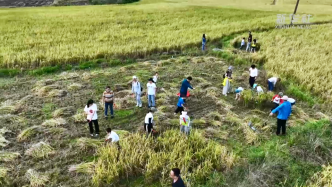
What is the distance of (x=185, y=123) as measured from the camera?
7.21m

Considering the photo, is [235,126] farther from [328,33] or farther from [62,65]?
[328,33]

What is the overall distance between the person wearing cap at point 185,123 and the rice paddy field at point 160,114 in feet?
0.83

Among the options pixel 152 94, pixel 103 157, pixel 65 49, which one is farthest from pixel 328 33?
pixel 103 157

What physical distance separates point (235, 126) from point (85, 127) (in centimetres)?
461

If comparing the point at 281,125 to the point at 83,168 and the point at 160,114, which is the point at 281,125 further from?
the point at 83,168

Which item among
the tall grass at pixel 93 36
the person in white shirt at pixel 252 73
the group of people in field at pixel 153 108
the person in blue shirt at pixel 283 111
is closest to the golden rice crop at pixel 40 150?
the group of people in field at pixel 153 108

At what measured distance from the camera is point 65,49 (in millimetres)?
14906

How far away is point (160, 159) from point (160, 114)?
2636 mm

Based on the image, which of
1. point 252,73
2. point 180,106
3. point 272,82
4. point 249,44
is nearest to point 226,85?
point 252,73

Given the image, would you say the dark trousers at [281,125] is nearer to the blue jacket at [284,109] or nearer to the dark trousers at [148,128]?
the blue jacket at [284,109]

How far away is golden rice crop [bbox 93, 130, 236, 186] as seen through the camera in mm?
5734

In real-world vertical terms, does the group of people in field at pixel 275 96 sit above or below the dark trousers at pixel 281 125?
above

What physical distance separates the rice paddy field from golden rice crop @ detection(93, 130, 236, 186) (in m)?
0.03

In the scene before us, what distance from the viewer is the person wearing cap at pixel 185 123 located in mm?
7133
